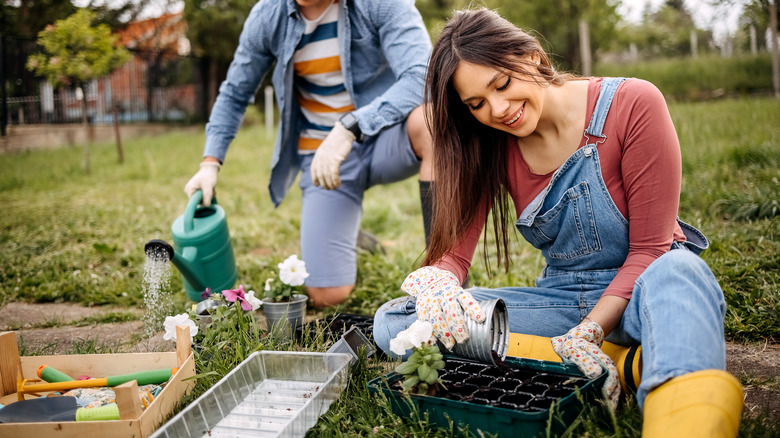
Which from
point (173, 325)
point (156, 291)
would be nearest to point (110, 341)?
point (156, 291)

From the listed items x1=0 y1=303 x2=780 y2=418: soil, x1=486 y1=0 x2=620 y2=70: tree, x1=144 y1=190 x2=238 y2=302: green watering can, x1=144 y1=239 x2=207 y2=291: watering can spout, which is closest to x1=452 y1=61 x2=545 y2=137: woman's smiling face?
x1=0 y1=303 x2=780 y2=418: soil

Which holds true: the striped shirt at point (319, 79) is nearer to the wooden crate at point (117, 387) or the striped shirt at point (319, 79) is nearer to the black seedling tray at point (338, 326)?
the black seedling tray at point (338, 326)

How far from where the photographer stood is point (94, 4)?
7.48 m

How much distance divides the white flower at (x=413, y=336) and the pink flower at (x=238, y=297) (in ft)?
2.60

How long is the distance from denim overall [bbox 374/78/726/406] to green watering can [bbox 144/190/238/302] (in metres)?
0.91

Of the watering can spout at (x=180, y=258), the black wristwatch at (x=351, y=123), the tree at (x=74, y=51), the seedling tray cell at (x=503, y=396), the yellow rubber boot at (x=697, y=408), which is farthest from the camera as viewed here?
the tree at (x=74, y=51)

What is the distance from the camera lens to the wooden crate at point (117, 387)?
1533 millimetres

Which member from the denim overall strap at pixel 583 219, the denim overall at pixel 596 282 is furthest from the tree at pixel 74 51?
the denim overall strap at pixel 583 219

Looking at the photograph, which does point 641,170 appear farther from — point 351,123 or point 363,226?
point 363,226

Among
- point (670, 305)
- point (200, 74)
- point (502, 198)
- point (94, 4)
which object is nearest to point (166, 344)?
point (502, 198)

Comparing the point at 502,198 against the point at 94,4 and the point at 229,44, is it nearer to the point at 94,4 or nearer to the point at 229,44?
the point at 94,4

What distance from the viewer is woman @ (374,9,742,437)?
5.02ft

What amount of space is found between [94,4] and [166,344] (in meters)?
6.41

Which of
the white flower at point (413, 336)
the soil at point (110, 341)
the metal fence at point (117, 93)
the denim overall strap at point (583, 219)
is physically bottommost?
the soil at point (110, 341)
